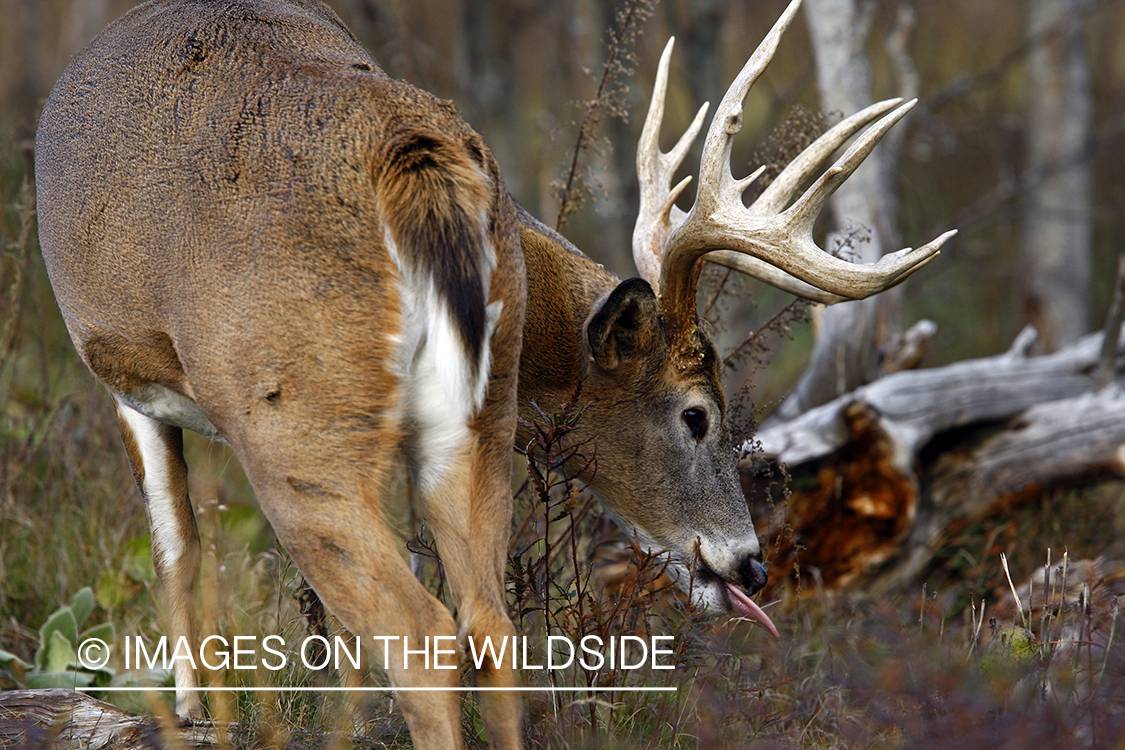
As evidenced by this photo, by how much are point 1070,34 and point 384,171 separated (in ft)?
31.7

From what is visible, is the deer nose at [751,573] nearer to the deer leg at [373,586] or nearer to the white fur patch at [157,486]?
the deer leg at [373,586]

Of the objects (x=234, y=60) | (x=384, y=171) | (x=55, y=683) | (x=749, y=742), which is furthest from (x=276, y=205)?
(x=55, y=683)

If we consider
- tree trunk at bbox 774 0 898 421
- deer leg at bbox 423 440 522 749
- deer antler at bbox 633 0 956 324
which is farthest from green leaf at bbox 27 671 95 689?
tree trunk at bbox 774 0 898 421

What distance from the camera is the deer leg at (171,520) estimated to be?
318cm

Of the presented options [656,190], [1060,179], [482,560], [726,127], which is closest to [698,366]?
[726,127]

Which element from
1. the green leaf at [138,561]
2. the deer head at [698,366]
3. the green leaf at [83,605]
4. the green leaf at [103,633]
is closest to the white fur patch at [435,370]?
the deer head at [698,366]

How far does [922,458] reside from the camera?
5254mm

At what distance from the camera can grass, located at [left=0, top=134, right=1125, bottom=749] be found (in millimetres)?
2713

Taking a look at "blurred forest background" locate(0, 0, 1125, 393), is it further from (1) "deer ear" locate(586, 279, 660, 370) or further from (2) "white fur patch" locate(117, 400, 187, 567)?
(1) "deer ear" locate(586, 279, 660, 370)

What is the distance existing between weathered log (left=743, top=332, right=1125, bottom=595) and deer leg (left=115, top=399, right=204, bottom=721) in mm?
2545

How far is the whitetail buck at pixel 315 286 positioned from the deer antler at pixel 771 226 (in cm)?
2

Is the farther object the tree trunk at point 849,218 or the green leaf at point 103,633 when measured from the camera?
the tree trunk at point 849,218

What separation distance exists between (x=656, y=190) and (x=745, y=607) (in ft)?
5.35

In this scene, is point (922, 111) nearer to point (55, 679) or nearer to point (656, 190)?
point (656, 190)
